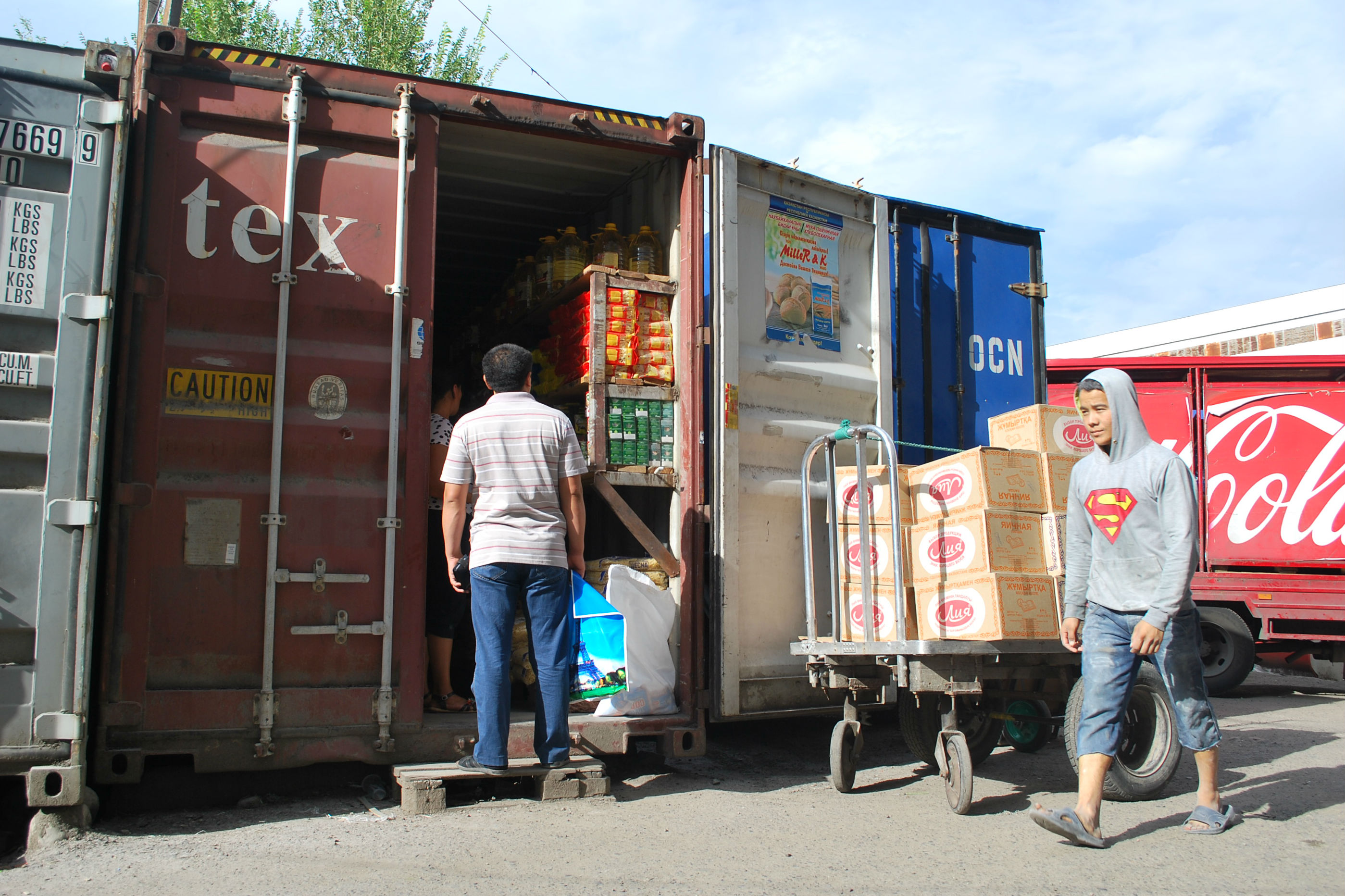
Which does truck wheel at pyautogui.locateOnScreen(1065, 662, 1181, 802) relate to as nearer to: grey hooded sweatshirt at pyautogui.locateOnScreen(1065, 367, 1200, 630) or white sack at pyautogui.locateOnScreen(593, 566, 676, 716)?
grey hooded sweatshirt at pyautogui.locateOnScreen(1065, 367, 1200, 630)

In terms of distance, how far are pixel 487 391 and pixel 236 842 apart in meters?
4.43

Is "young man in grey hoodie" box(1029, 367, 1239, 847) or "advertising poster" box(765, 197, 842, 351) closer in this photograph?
"young man in grey hoodie" box(1029, 367, 1239, 847)

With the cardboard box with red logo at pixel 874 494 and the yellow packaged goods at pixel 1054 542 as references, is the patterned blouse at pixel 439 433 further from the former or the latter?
the yellow packaged goods at pixel 1054 542

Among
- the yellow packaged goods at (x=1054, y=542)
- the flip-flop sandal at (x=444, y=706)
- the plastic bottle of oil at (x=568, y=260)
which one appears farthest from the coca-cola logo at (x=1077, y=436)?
the flip-flop sandal at (x=444, y=706)

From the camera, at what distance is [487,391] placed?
25.0ft

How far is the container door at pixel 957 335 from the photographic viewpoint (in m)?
6.23

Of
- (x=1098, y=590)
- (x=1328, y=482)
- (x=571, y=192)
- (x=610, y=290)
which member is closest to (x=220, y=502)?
(x=610, y=290)

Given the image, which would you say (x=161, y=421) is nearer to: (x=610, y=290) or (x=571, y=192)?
(x=610, y=290)

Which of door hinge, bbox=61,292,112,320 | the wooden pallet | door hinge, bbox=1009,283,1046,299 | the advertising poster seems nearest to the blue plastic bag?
the wooden pallet

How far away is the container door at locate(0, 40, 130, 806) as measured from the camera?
359 centimetres

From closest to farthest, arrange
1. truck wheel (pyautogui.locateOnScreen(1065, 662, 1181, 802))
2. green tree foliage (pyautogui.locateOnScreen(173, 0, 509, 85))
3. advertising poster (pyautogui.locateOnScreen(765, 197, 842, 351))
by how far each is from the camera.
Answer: truck wheel (pyautogui.locateOnScreen(1065, 662, 1181, 802)) < advertising poster (pyautogui.locateOnScreen(765, 197, 842, 351)) < green tree foliage (pyautogui.locateOnScreen(173, 0, 509, 85))

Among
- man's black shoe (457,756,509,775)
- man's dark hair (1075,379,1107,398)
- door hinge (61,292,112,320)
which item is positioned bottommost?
man's black shoe (457,756,509,775)

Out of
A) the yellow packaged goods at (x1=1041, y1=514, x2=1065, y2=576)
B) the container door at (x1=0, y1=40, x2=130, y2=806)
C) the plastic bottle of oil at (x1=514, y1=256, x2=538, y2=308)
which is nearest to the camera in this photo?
the container door at (x1=0, y1=40, x2=130, y2=806)

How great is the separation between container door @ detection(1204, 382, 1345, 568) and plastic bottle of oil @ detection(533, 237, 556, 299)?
635 cm
